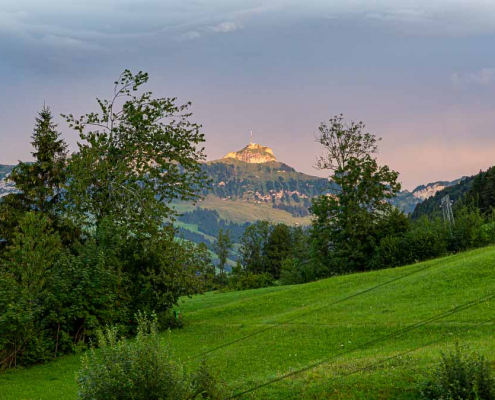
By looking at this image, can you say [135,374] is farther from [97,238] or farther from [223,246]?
[223,246]

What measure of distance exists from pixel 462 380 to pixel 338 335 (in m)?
9.27

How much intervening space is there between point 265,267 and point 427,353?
89126 millimetres

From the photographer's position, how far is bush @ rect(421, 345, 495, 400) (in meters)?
10.9

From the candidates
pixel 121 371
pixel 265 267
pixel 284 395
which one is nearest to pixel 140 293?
pixel 284 395

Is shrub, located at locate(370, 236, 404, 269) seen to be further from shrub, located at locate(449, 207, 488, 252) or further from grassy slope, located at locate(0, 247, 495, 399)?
grassy slope, located at locate(0, 247, 495, 399)

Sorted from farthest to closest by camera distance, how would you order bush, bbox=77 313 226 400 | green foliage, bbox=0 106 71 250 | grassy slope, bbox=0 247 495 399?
green foliage, bbox=0 106 71 250
grassy slope, bbox=0 247 495 399
bush, bbox=77 313 226 400

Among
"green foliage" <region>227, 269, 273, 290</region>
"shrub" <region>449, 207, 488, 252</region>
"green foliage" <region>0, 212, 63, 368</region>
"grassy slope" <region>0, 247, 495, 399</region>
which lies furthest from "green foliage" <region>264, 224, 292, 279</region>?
"green foliage" <region>0, 212, 63, 368</region>

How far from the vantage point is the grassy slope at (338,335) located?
13.4 metres

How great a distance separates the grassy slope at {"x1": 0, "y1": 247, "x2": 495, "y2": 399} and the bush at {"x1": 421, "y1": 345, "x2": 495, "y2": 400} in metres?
0.92

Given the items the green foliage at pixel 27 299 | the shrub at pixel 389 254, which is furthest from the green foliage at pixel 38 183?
the shrub at pixel 389 254

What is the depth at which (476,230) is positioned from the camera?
39281mm

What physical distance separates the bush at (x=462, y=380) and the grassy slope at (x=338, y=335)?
92 centimetres

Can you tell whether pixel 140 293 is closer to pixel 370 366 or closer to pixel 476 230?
pixel 370 366

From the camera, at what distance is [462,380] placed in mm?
11141
